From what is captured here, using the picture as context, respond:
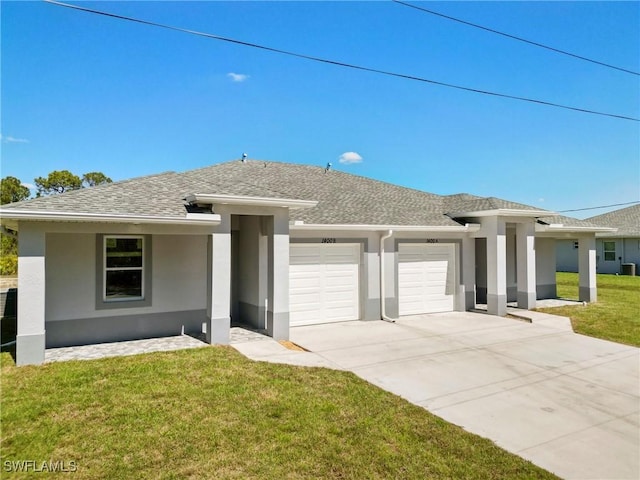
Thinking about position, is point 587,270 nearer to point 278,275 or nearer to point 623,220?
point 278,275

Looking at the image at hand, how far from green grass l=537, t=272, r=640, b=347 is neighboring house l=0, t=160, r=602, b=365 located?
1.40 metres

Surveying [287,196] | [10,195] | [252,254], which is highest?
[10,195]

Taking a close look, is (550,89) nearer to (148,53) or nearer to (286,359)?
(286,359)

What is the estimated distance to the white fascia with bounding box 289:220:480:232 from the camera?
11266 mm

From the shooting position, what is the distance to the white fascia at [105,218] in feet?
23.9

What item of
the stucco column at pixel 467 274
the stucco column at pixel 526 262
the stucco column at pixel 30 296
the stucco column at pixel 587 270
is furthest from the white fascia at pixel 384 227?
the stucco column at pixel 587 270

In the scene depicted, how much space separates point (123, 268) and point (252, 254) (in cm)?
357

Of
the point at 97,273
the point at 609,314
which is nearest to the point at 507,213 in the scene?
the point at 609,314

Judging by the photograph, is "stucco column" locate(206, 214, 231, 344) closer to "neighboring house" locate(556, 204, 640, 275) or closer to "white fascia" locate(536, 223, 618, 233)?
"white fascia" locate(536, 223, 618, 233)

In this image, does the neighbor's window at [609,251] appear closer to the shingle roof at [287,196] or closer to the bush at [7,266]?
the shingle roof at [287,196]

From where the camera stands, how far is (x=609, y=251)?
30.5m

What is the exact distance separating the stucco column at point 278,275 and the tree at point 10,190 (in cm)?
3551

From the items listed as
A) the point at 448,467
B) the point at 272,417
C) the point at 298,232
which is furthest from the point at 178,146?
the point at 448,467

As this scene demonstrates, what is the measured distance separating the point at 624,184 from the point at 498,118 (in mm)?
28228
